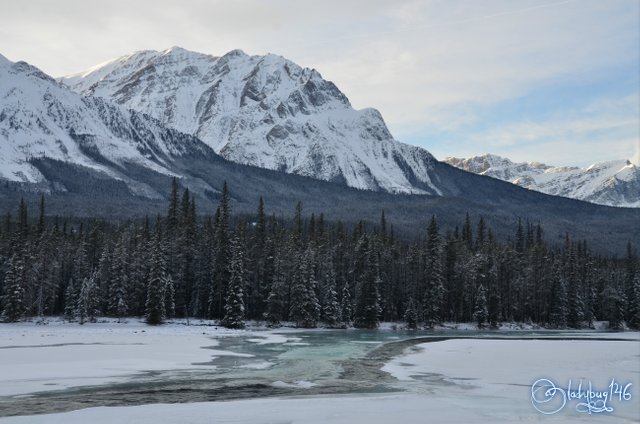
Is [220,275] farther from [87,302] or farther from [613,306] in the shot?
[613,306]

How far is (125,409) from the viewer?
26953mm

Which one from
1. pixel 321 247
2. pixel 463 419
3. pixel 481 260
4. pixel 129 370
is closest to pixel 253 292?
pixel 321 247

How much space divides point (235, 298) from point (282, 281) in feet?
37.7

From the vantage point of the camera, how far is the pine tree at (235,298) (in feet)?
279

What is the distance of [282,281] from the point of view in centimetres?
9606

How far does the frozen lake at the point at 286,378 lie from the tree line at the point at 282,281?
26.1 m

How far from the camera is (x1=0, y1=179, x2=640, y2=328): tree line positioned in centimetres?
9069

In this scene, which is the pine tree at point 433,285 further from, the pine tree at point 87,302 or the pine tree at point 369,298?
the pine tree at point 87,302

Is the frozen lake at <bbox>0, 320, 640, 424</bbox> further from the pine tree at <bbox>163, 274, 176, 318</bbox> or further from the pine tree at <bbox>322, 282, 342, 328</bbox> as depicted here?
the pine tree at <bbox>322, 282, 342, 328</bbox>

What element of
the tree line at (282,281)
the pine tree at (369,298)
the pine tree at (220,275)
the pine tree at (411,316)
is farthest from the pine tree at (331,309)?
the pine tree at (220,275)

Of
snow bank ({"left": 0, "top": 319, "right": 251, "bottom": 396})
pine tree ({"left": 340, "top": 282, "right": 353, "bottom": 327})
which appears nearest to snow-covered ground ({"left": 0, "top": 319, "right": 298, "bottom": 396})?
snow bank ({"left": 0, "top": 319, "right": 251, "bottom": 396})

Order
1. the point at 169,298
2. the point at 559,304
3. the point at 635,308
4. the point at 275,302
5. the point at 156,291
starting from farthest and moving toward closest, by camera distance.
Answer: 1. the point at 635,308
2. the point at 559,304
3. the point at 169,298
4. the point at 275,302
5. the point at 156,291

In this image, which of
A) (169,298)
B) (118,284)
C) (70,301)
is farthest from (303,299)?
(70,301)

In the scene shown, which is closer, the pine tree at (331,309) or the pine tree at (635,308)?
the pine tree at (331,309)
